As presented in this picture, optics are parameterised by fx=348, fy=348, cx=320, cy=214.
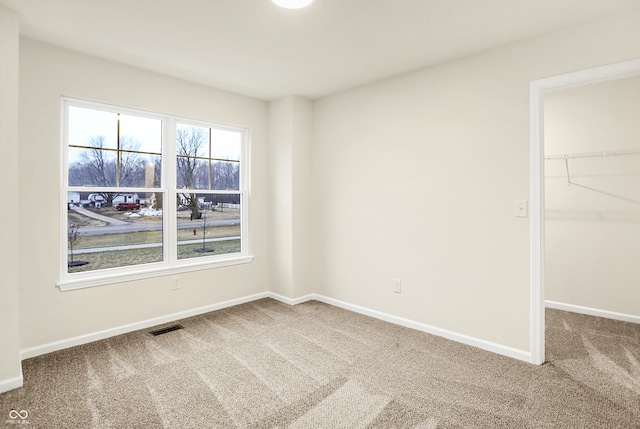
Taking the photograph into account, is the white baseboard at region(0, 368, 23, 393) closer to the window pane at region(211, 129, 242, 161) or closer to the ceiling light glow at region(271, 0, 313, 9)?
the window pane at region(211, 129, 242, 161)

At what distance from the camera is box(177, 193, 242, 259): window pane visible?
3797 mm

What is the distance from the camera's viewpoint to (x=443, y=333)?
3.17 metres

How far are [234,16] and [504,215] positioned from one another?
2.51m

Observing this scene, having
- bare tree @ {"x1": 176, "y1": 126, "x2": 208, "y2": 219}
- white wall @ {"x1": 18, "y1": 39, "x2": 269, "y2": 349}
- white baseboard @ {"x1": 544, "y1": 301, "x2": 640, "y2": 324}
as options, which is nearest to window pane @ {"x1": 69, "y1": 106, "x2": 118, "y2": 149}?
white wall @ {"x1": 18, "y1": 39, "x2": 269, "y2": 349}

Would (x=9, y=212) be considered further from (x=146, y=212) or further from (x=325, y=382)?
(x=325, y=382)

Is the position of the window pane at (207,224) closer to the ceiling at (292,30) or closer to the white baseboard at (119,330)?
the white baseboard at (119,330)

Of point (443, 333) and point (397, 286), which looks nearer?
point (443, 333)

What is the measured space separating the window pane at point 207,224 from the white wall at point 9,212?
1.53m

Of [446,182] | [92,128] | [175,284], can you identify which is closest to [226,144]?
[92,128]

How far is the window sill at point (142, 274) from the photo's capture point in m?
2.97

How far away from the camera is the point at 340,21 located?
243 centimetres

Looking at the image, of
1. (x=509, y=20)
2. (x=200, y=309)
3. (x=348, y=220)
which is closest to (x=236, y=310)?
(x=200, y=309)

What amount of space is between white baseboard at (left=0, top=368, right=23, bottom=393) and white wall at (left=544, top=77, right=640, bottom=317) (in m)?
5.00

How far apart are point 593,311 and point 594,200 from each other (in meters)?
1.20
